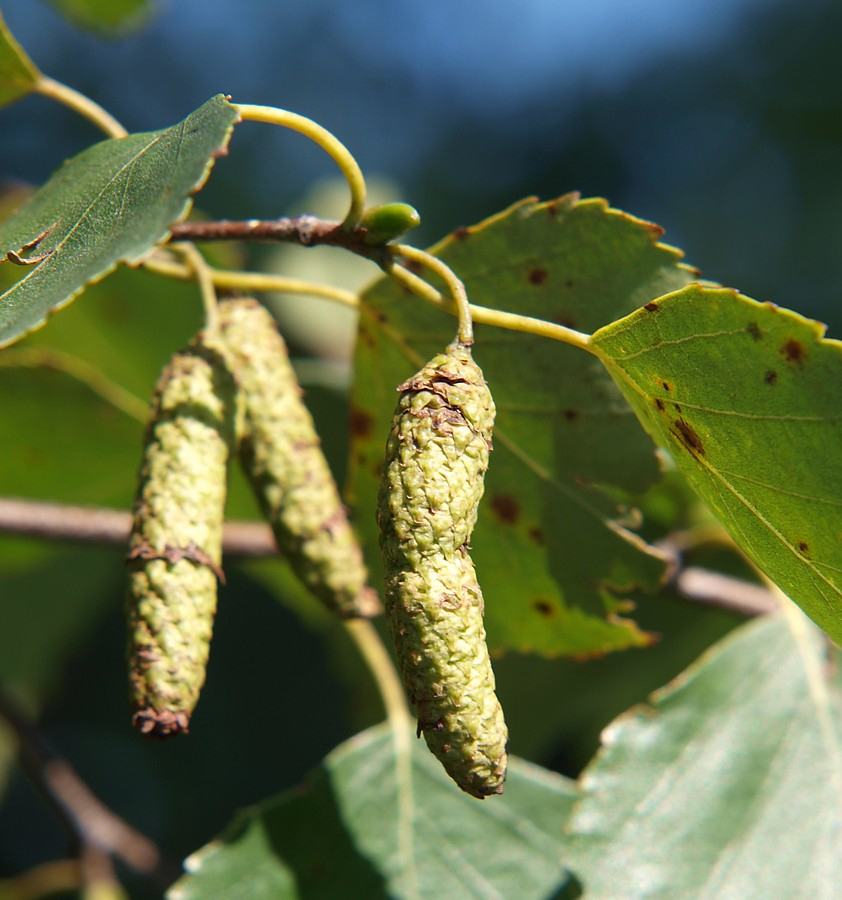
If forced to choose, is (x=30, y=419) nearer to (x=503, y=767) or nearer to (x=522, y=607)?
(x=522, y=607)

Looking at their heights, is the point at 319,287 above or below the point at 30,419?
above

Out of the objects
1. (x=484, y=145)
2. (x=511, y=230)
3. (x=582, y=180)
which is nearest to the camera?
(x=511, y=230)

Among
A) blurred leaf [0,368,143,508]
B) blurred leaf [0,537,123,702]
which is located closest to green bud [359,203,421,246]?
blurred leaf [0,368,143,508]

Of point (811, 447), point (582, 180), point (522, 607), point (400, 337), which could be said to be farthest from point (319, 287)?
point (582, 180)

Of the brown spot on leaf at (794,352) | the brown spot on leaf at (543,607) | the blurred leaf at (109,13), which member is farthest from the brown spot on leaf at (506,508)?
the blurred leaf at (109,13)

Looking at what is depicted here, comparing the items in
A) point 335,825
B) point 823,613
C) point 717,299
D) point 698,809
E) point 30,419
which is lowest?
point 335,825

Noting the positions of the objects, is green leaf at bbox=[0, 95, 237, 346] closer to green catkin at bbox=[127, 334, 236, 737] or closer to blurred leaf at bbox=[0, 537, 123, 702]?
green catkin at bbox=[127, 334, 236, 737]
